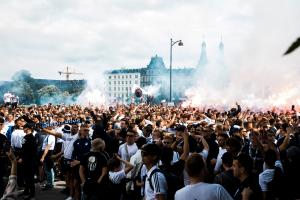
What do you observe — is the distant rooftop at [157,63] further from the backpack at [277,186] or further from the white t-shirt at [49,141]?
the backpack at [277,186]

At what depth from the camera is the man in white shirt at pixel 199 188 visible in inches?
148

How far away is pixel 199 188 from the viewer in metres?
3.79

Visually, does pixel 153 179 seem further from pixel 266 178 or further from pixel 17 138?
pixel 17 138

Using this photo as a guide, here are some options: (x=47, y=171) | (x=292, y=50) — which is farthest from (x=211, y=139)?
(x=292, y=50)

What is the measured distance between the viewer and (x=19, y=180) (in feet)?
38.7

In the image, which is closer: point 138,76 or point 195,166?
point 195,166

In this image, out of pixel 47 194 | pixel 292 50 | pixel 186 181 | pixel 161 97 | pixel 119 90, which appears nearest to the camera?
pixel 292 50

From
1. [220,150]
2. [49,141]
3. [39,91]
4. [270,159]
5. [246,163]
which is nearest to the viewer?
[246,163]

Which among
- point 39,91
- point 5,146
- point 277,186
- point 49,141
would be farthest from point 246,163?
point 39,91

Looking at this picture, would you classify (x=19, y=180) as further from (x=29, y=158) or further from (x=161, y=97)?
(x=161, y=97)

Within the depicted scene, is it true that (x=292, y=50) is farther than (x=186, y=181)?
No

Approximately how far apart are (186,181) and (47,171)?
6186mm

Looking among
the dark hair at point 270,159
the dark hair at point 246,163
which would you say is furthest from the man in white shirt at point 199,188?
the dark hair at point 270,159

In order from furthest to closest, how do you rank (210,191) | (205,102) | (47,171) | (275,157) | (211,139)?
(205,102) → (47,171) → (211,139) → (275,157) → (210,191)
